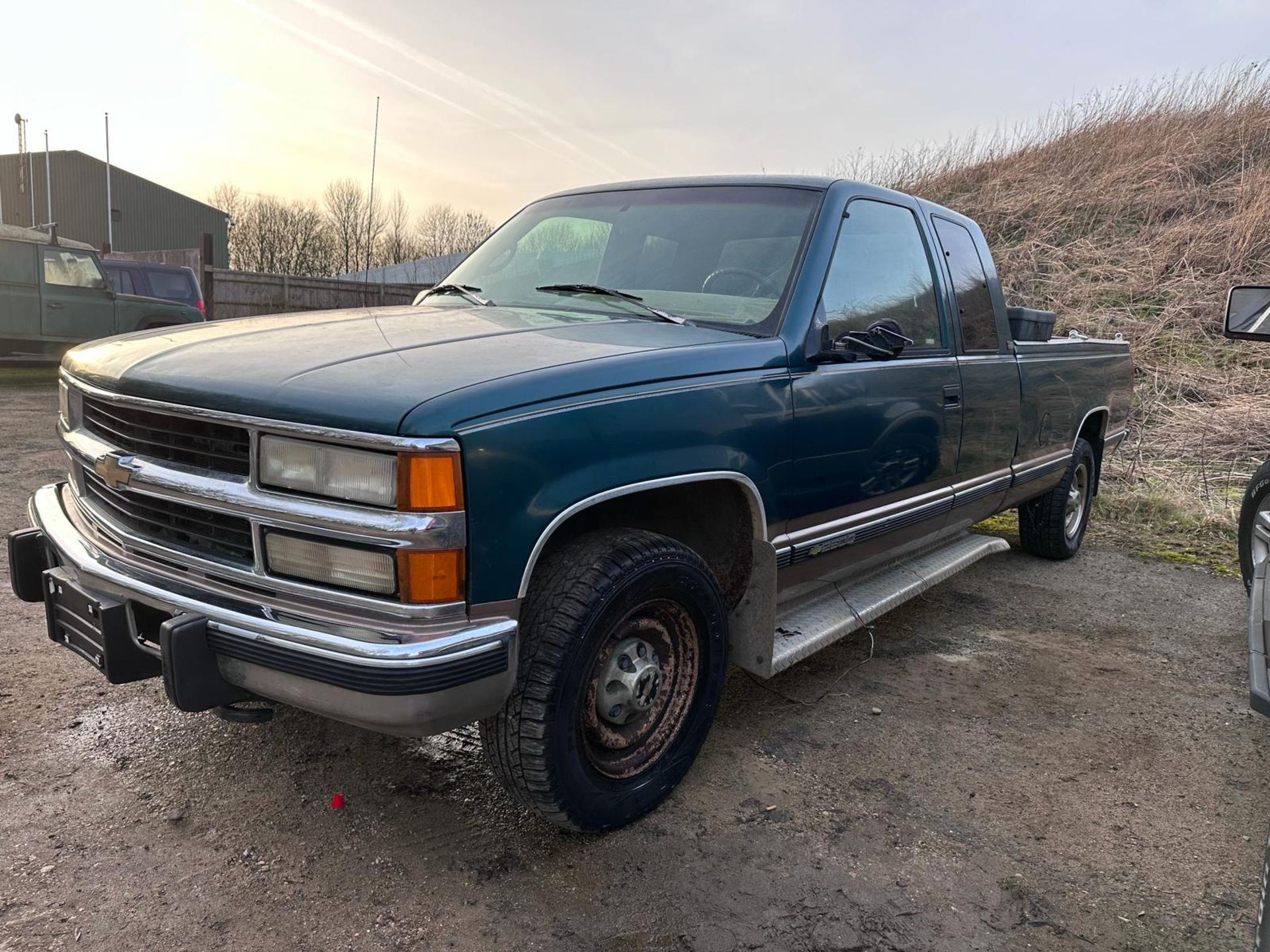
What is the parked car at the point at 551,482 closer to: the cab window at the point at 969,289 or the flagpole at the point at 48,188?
the cab window at the point at 969,289

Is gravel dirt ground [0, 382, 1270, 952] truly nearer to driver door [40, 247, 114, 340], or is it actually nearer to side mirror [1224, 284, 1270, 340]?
side mirror [1224, 284, 1270, 340]

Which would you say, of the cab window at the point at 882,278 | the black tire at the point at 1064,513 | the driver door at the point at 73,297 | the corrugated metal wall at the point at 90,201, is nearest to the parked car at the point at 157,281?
the driver door at the point at 73,297

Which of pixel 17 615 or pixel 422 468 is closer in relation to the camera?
pixel 422 468

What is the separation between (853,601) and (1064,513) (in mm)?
2676

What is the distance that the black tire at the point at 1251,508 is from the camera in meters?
3.90

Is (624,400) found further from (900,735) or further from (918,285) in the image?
(918,285)

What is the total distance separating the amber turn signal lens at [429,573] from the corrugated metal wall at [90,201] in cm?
3735

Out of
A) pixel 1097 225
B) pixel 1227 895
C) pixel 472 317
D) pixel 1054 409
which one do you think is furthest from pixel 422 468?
pixel 1097 225

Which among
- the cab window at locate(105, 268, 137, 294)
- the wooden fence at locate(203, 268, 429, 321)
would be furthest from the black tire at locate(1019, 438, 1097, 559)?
the cab window at locate(105, 268, 137, 294)

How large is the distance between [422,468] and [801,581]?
1633 millimetres

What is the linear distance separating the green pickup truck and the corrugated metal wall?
24.3 meters

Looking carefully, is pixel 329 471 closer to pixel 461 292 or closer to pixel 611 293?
pixel 611 293

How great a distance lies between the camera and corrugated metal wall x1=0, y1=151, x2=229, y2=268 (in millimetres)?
36281

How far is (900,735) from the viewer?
125 inches
